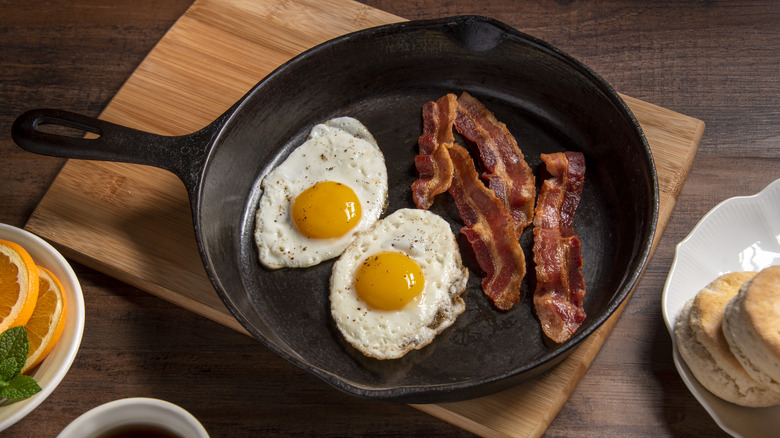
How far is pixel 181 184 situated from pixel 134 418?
3.51 ft

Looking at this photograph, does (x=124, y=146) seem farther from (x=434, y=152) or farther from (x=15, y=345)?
(x=434, y=152)

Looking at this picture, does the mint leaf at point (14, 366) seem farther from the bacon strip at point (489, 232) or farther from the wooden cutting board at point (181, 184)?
the bacon strip at point (489, 232)

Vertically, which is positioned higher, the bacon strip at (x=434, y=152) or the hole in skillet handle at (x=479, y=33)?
the hole in skillet handle at (x=479, y=33)

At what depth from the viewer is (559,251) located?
250 cm

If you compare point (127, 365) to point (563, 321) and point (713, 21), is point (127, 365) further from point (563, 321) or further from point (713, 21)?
point (713, 21)

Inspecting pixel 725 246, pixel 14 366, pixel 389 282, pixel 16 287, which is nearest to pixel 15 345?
→ pixel 14 366

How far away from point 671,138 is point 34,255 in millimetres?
2600

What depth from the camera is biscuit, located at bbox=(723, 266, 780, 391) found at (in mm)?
2043

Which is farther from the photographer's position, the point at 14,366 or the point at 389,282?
the point at 389,282

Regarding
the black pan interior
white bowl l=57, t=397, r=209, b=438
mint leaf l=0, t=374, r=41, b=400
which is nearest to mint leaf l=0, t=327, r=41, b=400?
mint leaf l=0, t=374, r=41, b=400

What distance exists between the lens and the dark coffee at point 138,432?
2.14 m

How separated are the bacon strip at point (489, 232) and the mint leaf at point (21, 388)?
1.60 metres

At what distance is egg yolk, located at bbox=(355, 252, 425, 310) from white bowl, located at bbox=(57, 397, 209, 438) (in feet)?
2.43

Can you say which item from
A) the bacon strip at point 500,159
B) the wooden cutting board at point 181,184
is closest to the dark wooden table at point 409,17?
the wooden cutting board at point 181,184
